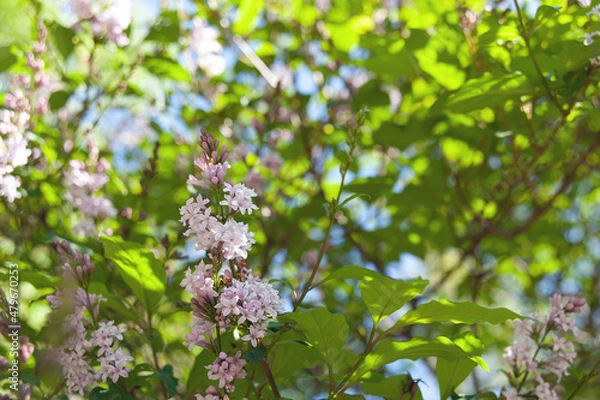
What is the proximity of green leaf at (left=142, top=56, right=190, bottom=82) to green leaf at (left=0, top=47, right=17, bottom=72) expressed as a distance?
0.50 meters

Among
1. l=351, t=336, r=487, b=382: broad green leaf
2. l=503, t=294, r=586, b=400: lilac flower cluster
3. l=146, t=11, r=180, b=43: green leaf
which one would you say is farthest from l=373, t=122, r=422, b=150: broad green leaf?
l=351, t=336, r=487, b=382: broad green leaf

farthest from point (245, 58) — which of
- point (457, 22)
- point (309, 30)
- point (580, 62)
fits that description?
point (580, 62)

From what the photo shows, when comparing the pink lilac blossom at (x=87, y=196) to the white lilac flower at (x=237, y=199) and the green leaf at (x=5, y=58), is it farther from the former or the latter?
the white lilac flower at (x=237, y=199)

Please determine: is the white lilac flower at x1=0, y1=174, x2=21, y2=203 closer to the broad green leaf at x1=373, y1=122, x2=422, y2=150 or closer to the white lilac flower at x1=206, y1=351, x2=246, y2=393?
the white lilac flower at x1=206, y1=351, x2=246, y2=393

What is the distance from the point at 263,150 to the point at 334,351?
5.04ft

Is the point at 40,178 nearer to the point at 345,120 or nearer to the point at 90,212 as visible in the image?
the point at 90,212

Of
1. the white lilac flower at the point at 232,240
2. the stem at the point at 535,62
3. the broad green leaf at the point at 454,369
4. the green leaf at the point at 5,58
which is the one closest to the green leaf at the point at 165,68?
the green leaf at the point at 5,58

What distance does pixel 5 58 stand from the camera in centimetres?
185

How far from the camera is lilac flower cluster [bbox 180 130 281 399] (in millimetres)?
1106

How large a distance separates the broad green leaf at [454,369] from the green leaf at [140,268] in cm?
57

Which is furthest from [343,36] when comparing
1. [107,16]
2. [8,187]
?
[8,187]

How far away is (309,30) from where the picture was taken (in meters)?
2.75

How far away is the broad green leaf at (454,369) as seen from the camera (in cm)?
133

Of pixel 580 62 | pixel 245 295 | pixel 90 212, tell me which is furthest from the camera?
pixel 90 212
